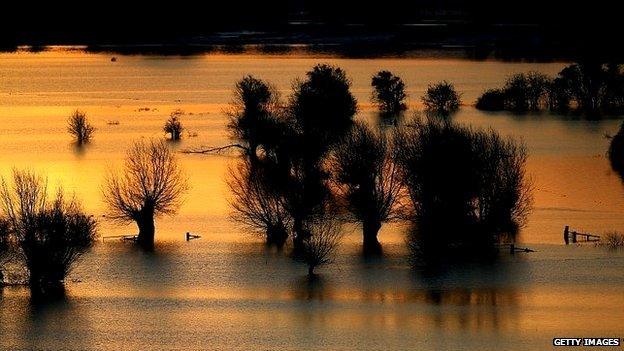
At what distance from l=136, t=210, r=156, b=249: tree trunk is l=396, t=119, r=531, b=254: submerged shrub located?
469 inches

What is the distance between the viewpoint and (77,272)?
55.2 m

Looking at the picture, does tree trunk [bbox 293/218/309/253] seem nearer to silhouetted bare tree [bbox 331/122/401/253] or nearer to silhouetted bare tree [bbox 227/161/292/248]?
silhouetted bare tree [bbox 227/161/292/248]

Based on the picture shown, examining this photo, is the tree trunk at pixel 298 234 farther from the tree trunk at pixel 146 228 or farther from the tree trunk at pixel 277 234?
the tree trunk at pixel 146 228

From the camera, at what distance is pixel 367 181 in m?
63.1

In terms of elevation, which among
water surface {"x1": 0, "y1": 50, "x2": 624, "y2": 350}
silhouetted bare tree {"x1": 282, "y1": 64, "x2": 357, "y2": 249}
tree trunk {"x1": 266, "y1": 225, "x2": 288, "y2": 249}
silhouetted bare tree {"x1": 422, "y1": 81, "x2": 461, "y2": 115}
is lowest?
water surface {"x1": 0, "y1": 50, "x2": 624, "y2": 350}

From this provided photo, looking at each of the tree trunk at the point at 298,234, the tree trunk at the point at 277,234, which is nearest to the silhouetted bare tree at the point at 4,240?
the tree trunk at the point at 298,234

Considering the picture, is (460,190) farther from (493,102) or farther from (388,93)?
(388,93)

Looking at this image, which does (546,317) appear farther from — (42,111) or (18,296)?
(42,111)

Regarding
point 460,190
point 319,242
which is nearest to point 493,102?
point 460,190

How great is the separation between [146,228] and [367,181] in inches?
415

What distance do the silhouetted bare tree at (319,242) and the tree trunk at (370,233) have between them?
116 centimetres

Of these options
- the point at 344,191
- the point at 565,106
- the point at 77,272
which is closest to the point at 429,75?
the point at 565,106

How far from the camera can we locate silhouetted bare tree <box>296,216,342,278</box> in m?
54.9

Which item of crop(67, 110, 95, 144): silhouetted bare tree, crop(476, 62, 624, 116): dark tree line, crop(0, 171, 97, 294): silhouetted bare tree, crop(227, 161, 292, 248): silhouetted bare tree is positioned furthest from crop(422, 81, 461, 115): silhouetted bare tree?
crop(0, 171, 97, 294): silhouetted bare tree
